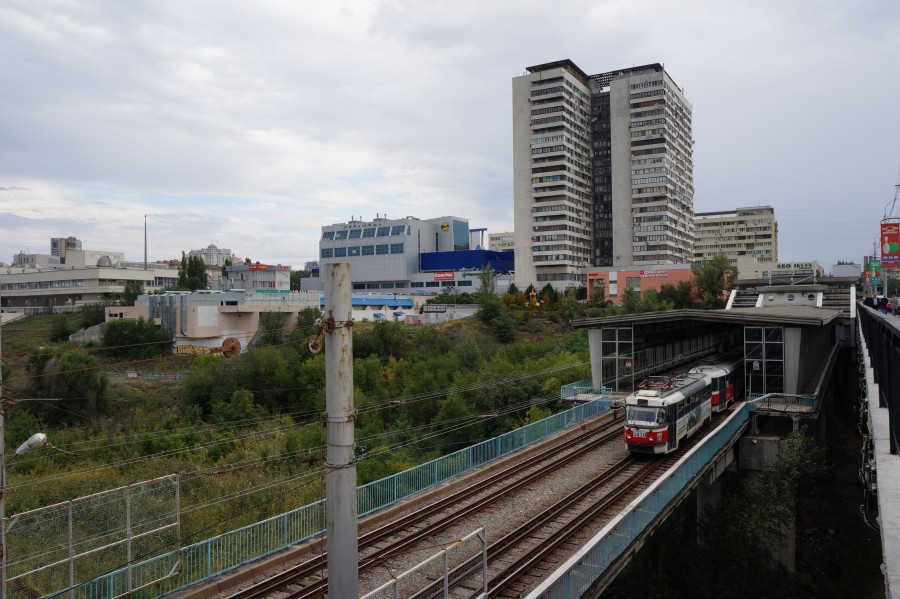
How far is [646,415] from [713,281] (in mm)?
59376

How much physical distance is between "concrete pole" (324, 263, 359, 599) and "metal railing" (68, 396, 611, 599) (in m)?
4.53

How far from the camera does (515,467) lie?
20453 mm

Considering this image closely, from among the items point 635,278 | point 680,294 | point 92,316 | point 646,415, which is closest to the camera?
point 646,415

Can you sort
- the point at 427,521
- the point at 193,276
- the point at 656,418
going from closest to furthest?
1. the point at 427,521
2. the point at 656,418
3. the point at 193,276

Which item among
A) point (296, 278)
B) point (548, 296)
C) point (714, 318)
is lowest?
point (714, 318)

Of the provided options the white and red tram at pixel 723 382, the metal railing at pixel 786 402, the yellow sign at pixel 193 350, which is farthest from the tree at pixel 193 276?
the metal railing at pixel 786 402

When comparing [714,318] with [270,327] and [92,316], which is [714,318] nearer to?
[270,327]

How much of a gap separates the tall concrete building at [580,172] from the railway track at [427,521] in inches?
2841

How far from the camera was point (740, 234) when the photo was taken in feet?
493

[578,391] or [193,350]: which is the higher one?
[578,391]

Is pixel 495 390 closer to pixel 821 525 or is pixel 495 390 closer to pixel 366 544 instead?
pixel 821 525

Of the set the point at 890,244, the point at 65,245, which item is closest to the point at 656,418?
the point at 890,244

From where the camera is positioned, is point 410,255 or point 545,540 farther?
point 410,255

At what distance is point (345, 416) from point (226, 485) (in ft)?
69.6
